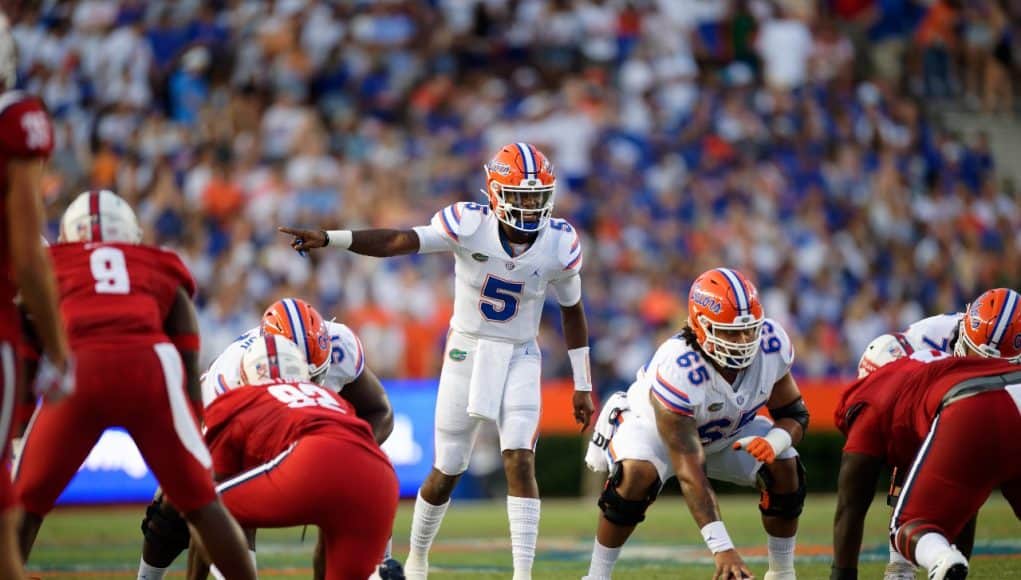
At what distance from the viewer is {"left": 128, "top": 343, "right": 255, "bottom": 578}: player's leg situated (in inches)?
192

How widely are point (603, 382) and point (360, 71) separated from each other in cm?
584

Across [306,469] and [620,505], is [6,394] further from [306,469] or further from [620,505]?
[620,505]

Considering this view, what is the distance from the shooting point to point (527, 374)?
24.2 ft

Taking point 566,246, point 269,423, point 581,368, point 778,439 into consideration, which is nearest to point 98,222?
point 269,423

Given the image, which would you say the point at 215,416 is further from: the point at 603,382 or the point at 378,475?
the point at 603,382

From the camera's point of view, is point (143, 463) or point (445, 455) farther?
point (143, 463)

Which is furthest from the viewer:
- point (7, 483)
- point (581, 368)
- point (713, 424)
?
point (581, 368)

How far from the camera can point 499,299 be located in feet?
24.2

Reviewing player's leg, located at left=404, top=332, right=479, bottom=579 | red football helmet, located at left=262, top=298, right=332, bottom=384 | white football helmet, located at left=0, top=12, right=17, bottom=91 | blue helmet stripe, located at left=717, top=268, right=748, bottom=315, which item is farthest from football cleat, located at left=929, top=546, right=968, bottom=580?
white football helmet, located at left=0, top=12, right=17, bottom=91

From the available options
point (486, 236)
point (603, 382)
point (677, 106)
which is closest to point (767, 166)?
point (677, 106)

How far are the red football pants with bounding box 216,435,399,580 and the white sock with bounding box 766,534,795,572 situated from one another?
6.90ft

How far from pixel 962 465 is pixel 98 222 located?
3.44m

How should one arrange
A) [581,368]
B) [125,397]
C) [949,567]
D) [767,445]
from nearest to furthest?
[125,397], [949,567], [767,445], [581,368]

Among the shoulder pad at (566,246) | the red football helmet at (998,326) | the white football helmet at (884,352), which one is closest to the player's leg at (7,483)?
the shoulder pad at (566,246)
